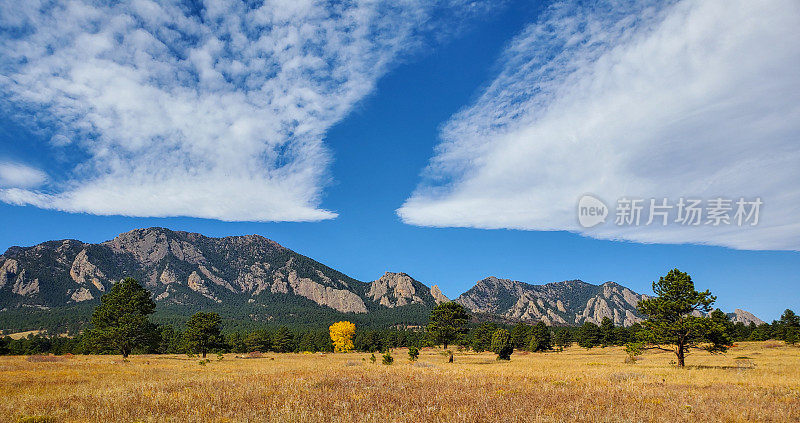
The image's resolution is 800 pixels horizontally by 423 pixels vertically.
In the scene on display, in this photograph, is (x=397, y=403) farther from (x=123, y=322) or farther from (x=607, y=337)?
(x=607, y=337)

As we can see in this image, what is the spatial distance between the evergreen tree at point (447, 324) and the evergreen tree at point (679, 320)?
26.3 meters

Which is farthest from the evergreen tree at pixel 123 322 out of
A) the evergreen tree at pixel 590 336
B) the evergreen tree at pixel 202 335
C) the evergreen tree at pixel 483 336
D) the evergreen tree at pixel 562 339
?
the evergreen tree at pixel 562 339

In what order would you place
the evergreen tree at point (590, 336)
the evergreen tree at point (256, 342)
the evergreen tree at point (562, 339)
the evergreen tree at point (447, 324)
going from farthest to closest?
the evergreen tree at point (256, 342), the evergreen tree at point (562, 339), the evergreen tree at point (590, 336), the evergreen tree at point (447, 324)

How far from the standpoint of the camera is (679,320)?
31172 mm

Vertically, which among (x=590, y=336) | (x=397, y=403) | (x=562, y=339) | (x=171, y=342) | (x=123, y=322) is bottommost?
(x=171, y=342)

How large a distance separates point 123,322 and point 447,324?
137 feet

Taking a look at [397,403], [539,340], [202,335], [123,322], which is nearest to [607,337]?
[539,340]

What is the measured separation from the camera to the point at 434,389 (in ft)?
50.9

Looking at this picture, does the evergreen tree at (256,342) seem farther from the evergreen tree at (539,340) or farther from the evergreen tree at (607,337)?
the evergreen tree at (607,337)

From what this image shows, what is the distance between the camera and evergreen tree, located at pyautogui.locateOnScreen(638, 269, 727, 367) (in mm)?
29281

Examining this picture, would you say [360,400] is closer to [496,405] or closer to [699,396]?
[496,405]

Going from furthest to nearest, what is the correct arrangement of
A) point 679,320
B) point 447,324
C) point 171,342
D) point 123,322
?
point 171,342 → point 447,324 → point 123,322 → point 679,320

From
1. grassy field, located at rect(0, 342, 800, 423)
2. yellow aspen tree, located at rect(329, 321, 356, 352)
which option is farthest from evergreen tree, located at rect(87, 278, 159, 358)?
yellow aspen tree, located at rect(329, 321, 356, 352)

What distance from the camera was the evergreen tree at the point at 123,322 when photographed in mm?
44125
